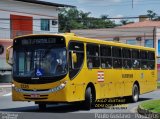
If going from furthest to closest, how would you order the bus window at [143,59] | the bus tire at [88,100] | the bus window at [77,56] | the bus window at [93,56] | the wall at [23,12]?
the wall at [23,12] → the bus window at [143,59] → the bus window at [93,56] → the bus tire at [88,100] → the bus window at [77,56]

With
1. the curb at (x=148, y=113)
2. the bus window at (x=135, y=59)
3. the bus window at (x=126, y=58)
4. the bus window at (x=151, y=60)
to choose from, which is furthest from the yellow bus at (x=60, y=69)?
the bus window at (x=151, y=60)

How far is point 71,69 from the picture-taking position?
2042 cm

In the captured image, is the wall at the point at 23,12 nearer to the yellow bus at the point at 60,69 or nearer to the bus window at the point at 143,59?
the bus window at the point at 143,59

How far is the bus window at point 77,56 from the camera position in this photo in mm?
20436

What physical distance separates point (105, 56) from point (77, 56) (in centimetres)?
267

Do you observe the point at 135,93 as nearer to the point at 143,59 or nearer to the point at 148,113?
the point at 143,59

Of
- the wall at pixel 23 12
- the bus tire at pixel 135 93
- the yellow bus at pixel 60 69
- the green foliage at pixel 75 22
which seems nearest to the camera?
the yellow bus at pixel 60 69

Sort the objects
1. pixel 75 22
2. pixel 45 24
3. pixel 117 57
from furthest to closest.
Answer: pixel 75 22
pixel 45 24
pixel 117 57

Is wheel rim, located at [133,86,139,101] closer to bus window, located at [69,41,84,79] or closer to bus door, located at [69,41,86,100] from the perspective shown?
bus door, located at [69,41,86,100]

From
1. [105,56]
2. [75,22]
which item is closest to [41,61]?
[105,56]

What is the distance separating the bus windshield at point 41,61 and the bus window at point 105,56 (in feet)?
10.9

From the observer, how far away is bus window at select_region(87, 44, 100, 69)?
2198 centimetres

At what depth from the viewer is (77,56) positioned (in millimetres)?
21156

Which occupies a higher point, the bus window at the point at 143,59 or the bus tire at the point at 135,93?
the bus window at the point at 143,59
